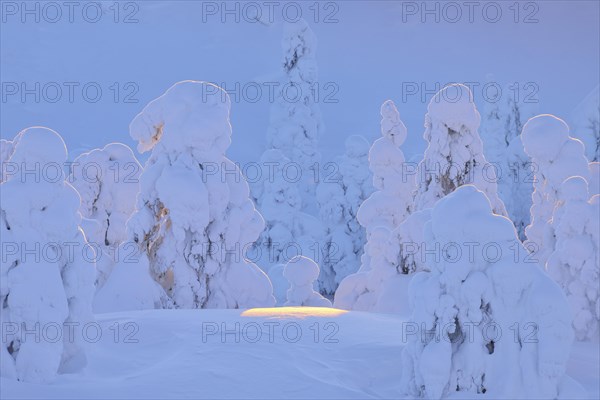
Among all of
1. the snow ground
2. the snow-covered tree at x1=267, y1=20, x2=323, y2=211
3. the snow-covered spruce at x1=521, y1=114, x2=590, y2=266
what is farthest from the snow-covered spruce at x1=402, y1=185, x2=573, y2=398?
the snow-covered tree at x1=267, y1=20, x2=323, y2=211

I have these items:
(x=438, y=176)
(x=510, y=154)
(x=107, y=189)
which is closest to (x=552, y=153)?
(x=438, y=176)

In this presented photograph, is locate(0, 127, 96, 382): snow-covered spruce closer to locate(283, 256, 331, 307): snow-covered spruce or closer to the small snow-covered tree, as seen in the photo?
the small snow-covered tree

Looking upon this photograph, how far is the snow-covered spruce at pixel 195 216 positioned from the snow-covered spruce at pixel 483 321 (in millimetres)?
9019

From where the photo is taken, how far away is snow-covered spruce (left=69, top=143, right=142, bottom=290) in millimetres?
20906

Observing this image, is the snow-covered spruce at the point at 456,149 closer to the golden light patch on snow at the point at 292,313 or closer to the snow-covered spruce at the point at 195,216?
the snow-covered spruce at the point at 195,216

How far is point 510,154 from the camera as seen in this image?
1487 inches

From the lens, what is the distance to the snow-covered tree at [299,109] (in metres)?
42.3

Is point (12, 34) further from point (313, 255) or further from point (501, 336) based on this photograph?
point (501, 336)

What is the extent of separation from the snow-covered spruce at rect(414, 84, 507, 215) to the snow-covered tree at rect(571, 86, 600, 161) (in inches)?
655

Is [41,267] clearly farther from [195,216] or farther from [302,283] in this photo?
[302,283]

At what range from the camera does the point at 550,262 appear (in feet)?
43.2

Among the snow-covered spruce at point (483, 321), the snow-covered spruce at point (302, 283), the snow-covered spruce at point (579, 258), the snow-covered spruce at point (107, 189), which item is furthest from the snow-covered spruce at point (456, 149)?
the snow-covered spruce at point (483, 321)

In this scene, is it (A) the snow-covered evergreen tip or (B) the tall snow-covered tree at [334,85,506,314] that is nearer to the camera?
(A) the snow-covered evergreen tip

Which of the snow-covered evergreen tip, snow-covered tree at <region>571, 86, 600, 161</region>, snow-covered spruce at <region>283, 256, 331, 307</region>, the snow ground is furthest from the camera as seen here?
snow-covered tree at <region>571, 86, 600, 161</region>
